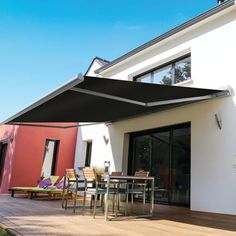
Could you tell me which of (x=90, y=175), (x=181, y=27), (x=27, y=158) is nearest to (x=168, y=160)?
(x=90, y=175)

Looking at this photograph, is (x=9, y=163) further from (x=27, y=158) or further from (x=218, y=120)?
(x=218, y=120)

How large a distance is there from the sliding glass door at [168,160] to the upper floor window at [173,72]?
1.63 meters

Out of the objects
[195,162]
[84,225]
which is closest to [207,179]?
[195,162]

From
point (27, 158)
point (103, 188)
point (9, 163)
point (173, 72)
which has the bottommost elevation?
point (103, 188)

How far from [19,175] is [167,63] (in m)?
8.17

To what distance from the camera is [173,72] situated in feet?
29.0

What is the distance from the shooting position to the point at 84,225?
4.43 meters

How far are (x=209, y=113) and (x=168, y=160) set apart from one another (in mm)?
2274

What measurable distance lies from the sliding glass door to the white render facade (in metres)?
0.47

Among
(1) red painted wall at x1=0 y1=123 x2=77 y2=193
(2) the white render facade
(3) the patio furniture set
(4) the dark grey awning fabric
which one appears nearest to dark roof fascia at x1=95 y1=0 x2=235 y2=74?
(2) the white render facade

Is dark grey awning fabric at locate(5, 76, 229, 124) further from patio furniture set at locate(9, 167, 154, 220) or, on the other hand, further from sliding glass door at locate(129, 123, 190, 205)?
sliding glass door at locate(129, 123, 190, 205)

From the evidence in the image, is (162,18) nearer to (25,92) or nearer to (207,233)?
(25,92)

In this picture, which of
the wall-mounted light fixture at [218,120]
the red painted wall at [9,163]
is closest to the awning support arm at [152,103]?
the wall-mounted light fixture at [218,120]

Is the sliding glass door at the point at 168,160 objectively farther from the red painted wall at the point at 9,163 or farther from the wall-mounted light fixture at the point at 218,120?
the red painted wall at the point at 9,163
